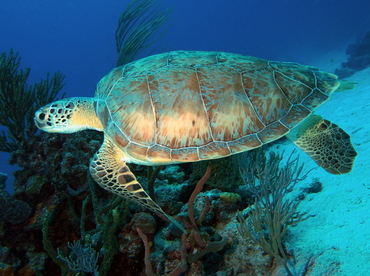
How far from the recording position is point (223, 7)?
108312mm

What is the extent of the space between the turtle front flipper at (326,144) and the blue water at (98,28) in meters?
74.4

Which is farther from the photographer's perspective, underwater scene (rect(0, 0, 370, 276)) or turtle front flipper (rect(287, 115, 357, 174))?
turtle front flipper (rect(287, 115, 357, 174))

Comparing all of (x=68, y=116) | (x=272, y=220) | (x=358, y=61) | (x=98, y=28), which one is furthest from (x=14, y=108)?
(x=98, y=28)

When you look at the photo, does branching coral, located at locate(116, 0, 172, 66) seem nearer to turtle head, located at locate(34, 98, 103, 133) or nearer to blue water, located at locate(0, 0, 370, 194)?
turtle head, located at locate(34, 98, 103, 133)

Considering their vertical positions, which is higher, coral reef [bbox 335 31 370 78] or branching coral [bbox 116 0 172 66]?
branching coral [bbox 116 0 172 66]

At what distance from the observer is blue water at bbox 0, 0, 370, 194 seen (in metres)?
80.0

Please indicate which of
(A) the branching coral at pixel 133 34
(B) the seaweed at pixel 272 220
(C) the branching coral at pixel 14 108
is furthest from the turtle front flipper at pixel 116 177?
(A) the branching coral at pixel 133 34

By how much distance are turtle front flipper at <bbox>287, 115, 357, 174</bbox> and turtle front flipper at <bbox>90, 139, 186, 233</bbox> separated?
218 centimetres

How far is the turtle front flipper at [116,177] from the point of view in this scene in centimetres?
223

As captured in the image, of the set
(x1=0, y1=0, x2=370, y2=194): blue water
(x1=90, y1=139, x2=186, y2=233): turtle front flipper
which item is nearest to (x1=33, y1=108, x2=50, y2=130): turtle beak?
(x1=90, y1=139, x2=186, y2=233): turtle front flipper

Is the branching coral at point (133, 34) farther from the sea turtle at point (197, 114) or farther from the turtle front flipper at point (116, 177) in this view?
the turtle front flipper at point (116, 177)


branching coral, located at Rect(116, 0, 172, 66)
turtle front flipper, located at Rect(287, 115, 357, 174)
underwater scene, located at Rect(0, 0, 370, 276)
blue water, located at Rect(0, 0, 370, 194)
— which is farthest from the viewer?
blue water, located at Rect(0, 0, 370, 194)

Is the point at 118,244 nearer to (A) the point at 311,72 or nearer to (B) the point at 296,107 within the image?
(B) the point at 296,107

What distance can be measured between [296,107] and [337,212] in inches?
52.1
